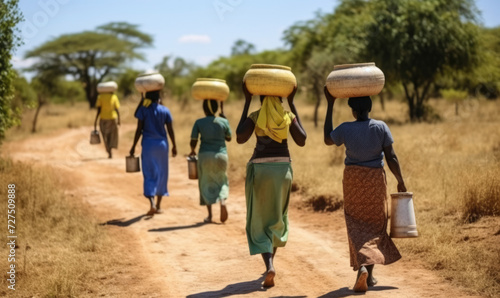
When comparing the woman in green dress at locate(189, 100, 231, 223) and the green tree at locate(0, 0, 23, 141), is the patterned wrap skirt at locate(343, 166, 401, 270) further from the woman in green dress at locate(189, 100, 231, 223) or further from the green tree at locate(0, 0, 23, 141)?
the green tree at locate(0, 0, 23, 141)

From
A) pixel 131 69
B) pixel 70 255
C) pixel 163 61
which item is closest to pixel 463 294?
pixel 70 255

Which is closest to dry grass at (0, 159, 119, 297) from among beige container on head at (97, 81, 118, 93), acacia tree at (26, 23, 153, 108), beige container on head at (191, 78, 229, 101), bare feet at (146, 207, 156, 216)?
bare feet at (146, 207, 156, 216)

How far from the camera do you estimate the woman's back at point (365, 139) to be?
492cm

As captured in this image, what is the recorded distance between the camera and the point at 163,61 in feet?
187

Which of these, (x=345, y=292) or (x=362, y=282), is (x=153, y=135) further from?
(x=362, y=282)

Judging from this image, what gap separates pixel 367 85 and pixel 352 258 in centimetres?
138

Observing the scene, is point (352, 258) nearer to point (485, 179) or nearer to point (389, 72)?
point (485, 179)

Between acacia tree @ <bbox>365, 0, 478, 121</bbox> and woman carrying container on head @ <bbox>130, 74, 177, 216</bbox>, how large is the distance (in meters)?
16.0

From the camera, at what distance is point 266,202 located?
5344 millimetres

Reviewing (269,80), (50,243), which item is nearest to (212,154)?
(50,243)

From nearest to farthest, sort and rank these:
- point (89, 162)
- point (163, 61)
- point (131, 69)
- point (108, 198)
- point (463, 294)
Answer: point (463, 294)
point (108, 198)
point (89, 162)
point (131, 69)
point (163, 61)

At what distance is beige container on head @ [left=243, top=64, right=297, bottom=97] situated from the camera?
512 cm

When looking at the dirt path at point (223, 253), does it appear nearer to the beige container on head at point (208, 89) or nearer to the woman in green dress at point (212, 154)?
the woman in green dress at point (212, 154)

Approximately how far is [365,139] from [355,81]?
0.47m
